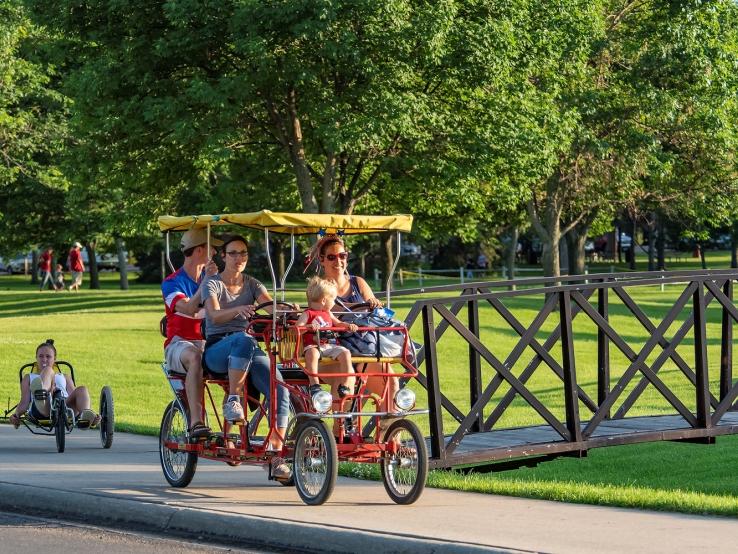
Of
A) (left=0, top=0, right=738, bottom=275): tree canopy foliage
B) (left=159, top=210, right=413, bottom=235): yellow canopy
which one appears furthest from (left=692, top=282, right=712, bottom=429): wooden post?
(left=0, top=0, right=738, bottom=275): tree canopy foliage

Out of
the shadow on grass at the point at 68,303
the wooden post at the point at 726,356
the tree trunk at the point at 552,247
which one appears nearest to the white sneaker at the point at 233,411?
the wooden post at the point at 726,356

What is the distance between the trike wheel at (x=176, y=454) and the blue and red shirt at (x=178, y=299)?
1.78ft

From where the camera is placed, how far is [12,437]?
14734 millimetres

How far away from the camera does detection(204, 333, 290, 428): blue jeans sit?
9.84m

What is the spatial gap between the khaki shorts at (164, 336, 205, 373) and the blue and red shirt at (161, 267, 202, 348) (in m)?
0.07

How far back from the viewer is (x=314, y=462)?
9383 mm

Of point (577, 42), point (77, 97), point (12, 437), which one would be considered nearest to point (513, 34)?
point (577, 42)

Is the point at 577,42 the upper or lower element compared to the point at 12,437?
upper

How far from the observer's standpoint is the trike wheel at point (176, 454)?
1044 cm

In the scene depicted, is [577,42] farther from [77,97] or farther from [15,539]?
[15,539]

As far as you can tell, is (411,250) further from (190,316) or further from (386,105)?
(190,316)

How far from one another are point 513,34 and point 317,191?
7.67 m

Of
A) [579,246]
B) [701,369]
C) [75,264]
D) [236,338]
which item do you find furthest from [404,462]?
[75,264]

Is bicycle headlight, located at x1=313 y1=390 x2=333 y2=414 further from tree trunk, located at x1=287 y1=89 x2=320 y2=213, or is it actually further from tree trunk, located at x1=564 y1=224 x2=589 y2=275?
tree trunk, located at x1=564 y1=224 x2=589 y2=275
